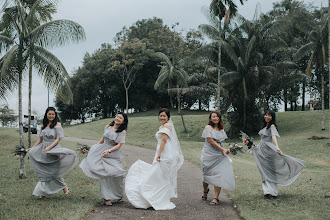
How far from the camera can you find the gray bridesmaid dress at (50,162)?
26.5ft

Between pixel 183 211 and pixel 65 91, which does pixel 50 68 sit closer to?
pixel 65 91

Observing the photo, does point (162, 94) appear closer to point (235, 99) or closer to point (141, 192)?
point (235, 99)

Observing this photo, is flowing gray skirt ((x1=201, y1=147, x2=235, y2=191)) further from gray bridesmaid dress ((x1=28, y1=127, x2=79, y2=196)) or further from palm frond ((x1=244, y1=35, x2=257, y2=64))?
palm frond ((x1=244, y1=35, x2=257, y2=64))

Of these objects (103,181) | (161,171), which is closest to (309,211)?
(161,171)

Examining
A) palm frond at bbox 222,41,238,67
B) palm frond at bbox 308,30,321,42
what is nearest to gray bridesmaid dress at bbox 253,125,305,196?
palm frond at bbox 222,41,238,67

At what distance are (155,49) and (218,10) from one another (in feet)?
98.8

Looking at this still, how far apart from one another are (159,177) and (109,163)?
110cm

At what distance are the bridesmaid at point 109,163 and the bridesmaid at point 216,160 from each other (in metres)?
1.87

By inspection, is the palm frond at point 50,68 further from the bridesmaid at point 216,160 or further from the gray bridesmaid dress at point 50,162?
the bridesmaid at point 216,160

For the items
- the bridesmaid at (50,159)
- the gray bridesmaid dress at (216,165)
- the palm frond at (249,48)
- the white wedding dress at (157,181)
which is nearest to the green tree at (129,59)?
the palm frond at (249,48)

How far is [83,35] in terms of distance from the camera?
39.5ft

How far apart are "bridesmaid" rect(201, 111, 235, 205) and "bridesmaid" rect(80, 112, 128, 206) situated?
187cm

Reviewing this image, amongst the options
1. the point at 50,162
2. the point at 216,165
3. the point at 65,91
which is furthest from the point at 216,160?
the point at 65,91

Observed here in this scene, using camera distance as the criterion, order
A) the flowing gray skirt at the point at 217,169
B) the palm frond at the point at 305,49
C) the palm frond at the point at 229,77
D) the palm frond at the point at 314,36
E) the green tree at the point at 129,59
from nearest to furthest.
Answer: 1. the flowing gray skirt at the point at 217,169
2. the palm frond at the point at 314,36
3. the palm frond at the point at 305,49
4. the palm frond at the point at 229,77
5. the green tree at the point at 129,59
